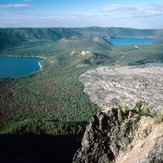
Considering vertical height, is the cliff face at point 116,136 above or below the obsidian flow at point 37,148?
above

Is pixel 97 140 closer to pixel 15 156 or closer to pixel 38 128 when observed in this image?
pixel 15 156

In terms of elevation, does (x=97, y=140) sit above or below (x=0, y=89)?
above

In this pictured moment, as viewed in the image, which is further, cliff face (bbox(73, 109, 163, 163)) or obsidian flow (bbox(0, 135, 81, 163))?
obsidian flow (bbox(0, 135, 81, 163))

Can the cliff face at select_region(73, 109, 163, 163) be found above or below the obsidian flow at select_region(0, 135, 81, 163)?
above

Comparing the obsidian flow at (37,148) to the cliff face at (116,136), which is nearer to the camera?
the cliff face at (116,136)

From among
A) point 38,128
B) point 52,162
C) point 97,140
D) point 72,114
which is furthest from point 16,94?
point 97,140
